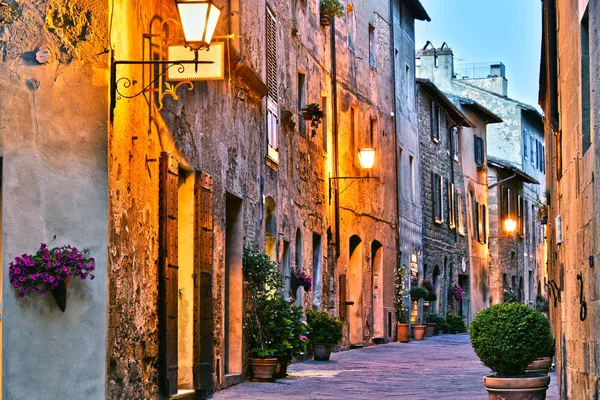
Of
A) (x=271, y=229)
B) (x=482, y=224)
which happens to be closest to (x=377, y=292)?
(x=271, y=229)

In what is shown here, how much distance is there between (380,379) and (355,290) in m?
8.69

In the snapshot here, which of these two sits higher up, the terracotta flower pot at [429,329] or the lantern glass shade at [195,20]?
the lantern glass shade at [195,20]

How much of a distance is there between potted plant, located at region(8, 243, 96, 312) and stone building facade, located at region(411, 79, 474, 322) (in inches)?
824

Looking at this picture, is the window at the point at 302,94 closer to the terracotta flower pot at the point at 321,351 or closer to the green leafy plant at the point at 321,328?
the green leafy plant at the point at 321,328

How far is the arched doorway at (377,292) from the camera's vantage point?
2491cm

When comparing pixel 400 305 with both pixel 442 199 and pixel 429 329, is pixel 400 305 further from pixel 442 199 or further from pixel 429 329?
pixel 442 199

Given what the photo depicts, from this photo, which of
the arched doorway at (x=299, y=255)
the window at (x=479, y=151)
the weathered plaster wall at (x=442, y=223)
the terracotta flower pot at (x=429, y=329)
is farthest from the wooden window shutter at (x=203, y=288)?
the window at (x=479, y=151)

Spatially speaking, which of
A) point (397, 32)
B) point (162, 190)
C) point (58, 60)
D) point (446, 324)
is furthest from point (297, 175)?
point (446, 324)

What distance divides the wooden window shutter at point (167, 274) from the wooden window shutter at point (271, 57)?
5.67 metres

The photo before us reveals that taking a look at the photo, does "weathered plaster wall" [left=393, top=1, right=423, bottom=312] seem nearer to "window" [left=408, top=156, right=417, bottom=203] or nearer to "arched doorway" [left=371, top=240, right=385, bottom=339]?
"window" [left=408, top=156, right=417, bottom=203]

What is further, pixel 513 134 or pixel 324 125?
pixel 513 134

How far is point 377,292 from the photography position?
25000mm

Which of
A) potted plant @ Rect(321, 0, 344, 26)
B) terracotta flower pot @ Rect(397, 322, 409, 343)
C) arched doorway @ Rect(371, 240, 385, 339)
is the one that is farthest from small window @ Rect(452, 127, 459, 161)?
potted plant @ Rect(321, 0, 344, 26)

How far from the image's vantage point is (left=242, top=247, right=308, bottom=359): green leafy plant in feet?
46.6
